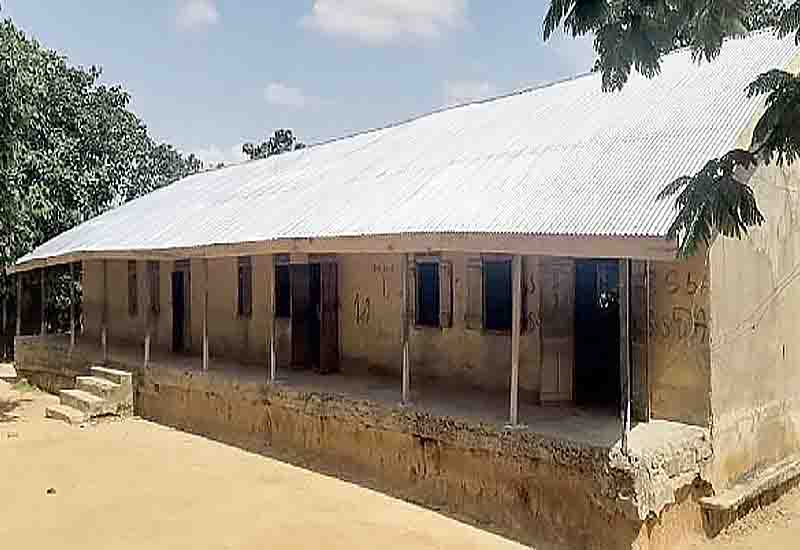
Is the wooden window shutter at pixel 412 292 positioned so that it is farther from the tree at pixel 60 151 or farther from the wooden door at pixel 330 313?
the tree at pixel 60 151

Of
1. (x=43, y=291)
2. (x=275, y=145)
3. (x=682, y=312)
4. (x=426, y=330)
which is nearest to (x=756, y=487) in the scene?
(x=682, y=312)

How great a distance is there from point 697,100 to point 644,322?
2684mm

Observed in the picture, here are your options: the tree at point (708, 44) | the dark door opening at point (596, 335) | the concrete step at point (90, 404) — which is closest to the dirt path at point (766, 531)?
the dark door opening at point (596, 335)

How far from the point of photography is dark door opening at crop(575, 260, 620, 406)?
8656 millimetres

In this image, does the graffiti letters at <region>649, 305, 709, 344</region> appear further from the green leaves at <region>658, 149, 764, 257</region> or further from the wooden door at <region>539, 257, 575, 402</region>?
the green leaves at <region>658, 149, 764, 257</region>

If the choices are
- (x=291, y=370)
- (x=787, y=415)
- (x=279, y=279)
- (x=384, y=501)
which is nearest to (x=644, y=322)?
(x=787, y=415)

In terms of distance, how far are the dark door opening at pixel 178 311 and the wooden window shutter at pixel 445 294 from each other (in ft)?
23.1

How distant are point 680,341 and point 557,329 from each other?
1590mm

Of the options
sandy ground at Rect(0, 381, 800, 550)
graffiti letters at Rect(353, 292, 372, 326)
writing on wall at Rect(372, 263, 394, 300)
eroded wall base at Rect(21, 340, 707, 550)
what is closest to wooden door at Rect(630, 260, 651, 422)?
eroded wall base at Rect(21, 340, 707, 550)

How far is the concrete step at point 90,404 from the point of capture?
1290 cm

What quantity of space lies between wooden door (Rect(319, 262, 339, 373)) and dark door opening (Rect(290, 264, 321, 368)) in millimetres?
364

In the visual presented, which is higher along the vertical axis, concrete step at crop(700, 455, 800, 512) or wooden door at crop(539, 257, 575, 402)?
wooden door at crop(539, 257, 575, 402)

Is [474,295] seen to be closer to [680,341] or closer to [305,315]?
[680,341]

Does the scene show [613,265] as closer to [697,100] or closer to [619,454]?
[697,100]
